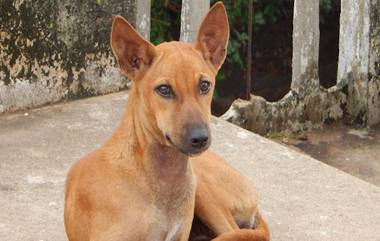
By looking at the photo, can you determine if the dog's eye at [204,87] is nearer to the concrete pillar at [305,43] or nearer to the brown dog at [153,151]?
the brown dog at [153,151]

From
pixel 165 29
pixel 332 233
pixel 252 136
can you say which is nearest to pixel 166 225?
pixel 332 233

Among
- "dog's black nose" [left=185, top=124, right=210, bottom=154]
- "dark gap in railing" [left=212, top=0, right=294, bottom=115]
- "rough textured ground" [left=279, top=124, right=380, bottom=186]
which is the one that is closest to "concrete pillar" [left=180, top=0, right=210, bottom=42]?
"rough textured ground" [left=279, top=124, right=380, bottom=186]

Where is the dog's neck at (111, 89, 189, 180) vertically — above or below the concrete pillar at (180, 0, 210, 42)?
below

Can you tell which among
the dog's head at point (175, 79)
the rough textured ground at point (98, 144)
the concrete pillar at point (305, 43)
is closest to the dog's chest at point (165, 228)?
the dog's head at point (175, 79)

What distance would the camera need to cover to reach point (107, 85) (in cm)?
733

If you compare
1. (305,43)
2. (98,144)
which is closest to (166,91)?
(98,144)

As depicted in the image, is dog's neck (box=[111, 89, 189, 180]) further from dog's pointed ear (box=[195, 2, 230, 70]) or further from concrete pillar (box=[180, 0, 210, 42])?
concrete pillar (box=[180, 0, 210, 42])

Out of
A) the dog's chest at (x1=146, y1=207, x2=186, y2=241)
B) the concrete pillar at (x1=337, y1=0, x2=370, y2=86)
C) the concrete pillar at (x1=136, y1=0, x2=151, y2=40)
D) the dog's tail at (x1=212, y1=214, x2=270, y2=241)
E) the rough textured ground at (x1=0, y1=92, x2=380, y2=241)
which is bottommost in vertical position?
the rough textured ground at (x1=0, y1=92, x2=380, y2=241)

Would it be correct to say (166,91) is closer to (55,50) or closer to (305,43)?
(55,50)

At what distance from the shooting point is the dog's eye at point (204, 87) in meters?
4.71

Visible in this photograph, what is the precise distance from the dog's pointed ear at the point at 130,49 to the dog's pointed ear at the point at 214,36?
26 cm

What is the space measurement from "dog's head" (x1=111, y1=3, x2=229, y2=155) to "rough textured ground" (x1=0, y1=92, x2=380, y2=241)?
116 centimetres

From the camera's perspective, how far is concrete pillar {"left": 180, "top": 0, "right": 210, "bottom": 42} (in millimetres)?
7102

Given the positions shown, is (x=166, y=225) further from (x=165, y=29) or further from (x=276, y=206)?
(x=165, y=29)
